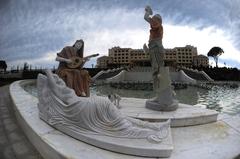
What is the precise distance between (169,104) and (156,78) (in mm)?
894

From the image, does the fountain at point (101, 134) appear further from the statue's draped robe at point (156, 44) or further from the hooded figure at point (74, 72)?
the statue's draped robe at point (156, 44)

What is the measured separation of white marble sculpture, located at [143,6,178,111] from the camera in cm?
565

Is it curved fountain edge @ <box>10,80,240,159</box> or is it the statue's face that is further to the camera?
the statue's face

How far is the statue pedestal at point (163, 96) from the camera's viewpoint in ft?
18.4

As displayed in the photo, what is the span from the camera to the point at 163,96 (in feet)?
18.7

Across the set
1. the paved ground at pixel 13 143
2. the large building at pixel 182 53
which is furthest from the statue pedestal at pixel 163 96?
the large building at pixel 182 53

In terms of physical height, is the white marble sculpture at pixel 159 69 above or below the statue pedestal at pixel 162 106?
above

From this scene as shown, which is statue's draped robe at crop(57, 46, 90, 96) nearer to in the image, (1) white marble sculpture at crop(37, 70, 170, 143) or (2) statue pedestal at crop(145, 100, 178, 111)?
(1) white marble sculpture at crop(37, 70, 170, 143)

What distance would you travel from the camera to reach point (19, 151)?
11.1 ft

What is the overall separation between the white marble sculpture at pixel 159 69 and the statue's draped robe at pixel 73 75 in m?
2.00

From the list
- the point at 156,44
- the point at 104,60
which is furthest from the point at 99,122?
the point at 104,60

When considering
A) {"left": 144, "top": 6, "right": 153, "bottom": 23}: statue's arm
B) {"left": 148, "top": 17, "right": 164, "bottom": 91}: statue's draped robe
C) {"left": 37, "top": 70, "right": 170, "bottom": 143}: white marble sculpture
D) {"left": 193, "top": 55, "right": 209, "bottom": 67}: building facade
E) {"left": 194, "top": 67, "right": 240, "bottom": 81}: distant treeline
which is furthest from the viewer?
{"left": 193, "top": 55, "right": 209, "bottom": 67}: building facade

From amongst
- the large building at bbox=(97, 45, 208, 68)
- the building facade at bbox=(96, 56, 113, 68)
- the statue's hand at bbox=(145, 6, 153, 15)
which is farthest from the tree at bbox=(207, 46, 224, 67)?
the statue's hand at bbox=(145, 6, 153, 15)

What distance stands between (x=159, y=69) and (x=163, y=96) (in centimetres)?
79
